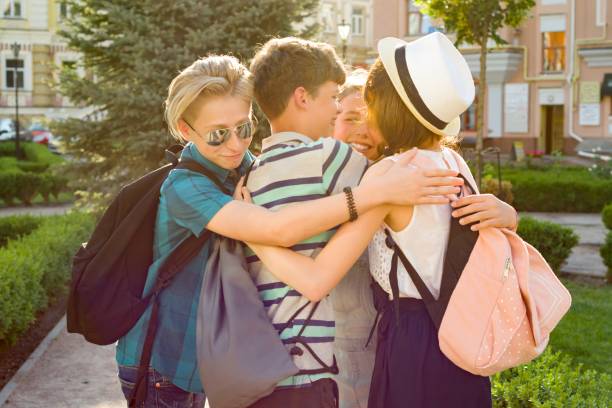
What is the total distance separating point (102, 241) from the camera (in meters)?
2.66

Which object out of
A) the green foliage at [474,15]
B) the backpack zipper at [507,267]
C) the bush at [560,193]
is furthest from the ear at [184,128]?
the bush at [560,193]

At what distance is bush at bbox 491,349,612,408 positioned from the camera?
12.4ft

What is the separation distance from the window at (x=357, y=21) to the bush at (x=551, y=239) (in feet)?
142

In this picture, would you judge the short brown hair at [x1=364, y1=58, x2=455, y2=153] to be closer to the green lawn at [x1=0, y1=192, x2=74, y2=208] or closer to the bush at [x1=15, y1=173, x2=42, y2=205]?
the bush at [x1=15, y1=173, x2=42, y2=205]

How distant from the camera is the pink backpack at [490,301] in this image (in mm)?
2230

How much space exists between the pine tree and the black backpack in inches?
317

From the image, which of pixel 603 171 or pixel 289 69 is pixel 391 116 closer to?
pixel 289 69

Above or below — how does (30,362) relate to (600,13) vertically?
below

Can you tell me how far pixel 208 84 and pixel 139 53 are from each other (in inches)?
344

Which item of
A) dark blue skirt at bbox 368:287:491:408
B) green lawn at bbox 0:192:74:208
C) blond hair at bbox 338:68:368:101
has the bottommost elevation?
green lawn at bbox 0:192:74:208

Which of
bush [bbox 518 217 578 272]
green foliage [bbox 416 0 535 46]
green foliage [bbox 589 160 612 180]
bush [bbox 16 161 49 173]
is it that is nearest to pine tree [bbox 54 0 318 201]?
green foliage [bbox 416 0 535 46]

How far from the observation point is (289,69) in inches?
93.5

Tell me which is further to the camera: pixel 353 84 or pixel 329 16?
pixel 329 16

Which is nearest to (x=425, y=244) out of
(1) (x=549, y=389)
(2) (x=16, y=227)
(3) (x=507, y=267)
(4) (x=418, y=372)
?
(3) (x=507, y=267)
